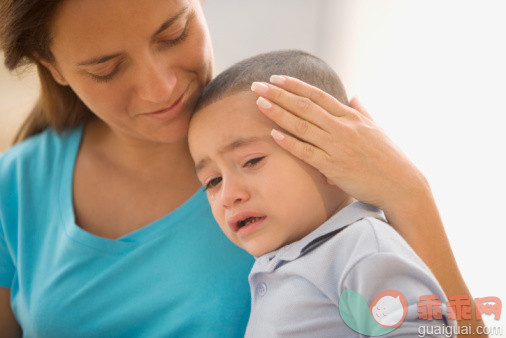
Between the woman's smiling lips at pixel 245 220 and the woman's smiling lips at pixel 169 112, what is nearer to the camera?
the woman's smiling lips at pixel 245 220

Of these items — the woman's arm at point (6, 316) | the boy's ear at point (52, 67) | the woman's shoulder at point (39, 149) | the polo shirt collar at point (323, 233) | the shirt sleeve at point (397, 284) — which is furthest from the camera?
the woman's shoulder at point (39, 149)

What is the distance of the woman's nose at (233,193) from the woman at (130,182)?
0.13 meters

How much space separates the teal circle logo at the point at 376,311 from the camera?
832 mm

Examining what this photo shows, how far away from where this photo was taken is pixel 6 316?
1.41m

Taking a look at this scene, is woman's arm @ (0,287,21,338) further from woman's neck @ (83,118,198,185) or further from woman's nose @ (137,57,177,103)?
woman's nose @ (137,57,177,103)

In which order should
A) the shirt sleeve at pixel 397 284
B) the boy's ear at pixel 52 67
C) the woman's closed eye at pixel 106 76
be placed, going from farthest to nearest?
the boy's ear at pixel 52 67 → the woman's closed eye at pixel 106 76 → the shirt sleeve at pixel 397 284

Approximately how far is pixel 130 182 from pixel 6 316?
0.51 metres

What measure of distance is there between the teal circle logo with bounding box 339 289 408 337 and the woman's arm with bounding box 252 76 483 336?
0.64 ft

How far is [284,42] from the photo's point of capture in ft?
9.12

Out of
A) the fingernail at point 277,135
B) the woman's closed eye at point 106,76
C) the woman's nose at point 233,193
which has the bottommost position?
the woman's nose at point 233,193

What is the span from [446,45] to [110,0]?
1017 mm

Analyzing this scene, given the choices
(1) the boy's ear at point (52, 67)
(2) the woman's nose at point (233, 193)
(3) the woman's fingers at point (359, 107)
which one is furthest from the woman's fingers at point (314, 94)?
(1) the boy's ear at point (52, 67)

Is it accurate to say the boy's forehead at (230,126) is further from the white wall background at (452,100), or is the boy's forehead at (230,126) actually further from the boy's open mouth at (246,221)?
the white wall background at (452,100)

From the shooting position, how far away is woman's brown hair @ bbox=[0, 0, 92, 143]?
1103 millimetres
